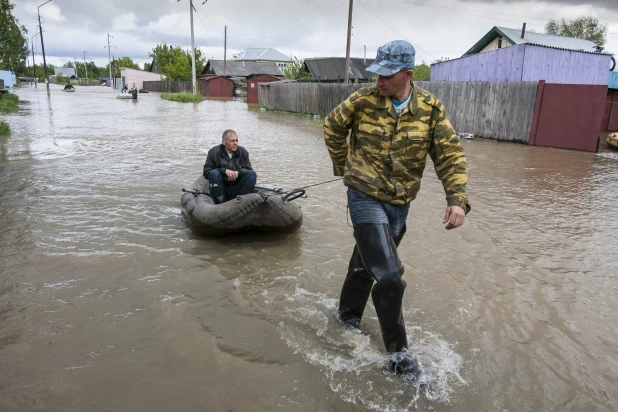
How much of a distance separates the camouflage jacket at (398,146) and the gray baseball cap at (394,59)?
18 cm

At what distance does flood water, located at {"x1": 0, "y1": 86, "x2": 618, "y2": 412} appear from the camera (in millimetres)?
3131

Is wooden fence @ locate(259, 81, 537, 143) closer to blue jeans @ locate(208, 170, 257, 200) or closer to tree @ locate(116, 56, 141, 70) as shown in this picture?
blue jeans @ locate(208, 170, 257, 200)

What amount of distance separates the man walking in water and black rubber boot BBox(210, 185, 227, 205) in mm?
3460

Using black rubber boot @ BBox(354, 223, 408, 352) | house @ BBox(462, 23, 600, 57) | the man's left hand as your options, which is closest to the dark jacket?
black rubber boot @ BBox(354, 223, 408, 352)

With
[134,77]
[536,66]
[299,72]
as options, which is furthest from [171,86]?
[536,66]

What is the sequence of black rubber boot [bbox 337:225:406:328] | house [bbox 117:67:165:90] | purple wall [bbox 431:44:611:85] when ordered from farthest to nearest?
1. house [bbox 117:67:165:90]
2. purple wall [bbox 431:44:611:85]
3. black rubber boot [bbox 337:225:406:328]

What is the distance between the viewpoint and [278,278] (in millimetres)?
4996

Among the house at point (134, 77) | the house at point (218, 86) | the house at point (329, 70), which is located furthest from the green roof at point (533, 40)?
the house at point (134, 77)

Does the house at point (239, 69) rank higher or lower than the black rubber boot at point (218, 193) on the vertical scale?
higher

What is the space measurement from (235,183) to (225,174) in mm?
239

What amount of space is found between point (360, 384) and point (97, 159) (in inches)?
410

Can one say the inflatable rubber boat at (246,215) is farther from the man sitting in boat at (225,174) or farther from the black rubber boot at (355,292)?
the black rubber boot at (355,292)

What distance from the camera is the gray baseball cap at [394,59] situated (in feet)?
9.78

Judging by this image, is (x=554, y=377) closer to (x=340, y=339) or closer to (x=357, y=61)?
(x=340, y=339)
